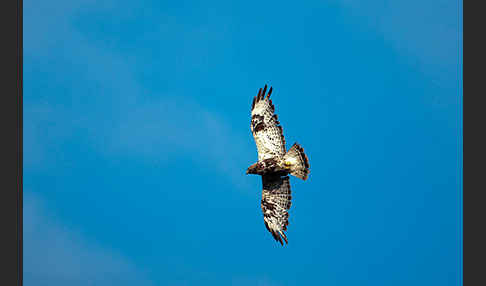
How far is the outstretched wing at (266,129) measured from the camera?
8.34m

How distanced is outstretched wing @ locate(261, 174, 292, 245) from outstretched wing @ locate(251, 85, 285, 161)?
0.46m

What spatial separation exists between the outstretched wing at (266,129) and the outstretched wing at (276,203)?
1.50 feet

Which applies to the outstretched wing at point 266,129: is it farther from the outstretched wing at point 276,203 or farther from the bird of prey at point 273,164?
the outstretched wing at point 276,203

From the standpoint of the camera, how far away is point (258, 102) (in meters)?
8.62

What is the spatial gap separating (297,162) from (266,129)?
898 mm

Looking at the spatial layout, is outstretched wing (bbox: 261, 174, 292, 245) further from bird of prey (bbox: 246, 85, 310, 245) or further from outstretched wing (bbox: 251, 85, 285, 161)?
outstretched wing (bbox: 251, 85, 285, 161)

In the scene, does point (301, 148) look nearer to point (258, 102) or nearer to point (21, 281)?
point (258, 102)

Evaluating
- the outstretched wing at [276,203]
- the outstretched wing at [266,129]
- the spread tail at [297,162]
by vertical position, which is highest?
the outstretched wing at [266,129]

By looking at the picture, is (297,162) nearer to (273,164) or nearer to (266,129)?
(273,164)

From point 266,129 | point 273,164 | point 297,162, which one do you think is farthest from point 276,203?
point 266,129

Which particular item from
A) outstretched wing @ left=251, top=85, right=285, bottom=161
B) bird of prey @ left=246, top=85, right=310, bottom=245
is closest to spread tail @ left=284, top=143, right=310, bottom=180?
bird of prey @ left=246, top=85, right=310, bottom=245

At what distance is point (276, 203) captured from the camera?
8227 mm

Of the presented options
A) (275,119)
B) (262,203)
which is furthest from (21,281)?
(275,119)

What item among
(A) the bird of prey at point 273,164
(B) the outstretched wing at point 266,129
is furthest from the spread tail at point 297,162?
(B) the outstretched wing at point 266,129
